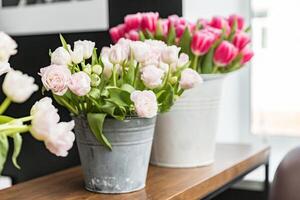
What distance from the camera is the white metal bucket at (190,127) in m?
1.22

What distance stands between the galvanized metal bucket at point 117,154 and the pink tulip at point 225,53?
28 cm

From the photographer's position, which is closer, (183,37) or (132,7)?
(183,37)

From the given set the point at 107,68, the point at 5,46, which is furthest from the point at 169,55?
the point at 5,46

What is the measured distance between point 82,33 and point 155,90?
86 centimetres

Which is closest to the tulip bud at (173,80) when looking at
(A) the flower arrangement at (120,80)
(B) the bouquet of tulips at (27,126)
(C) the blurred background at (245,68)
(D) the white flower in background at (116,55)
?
(A) the flower arrangement at (120,80)

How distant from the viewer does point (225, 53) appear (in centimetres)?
119

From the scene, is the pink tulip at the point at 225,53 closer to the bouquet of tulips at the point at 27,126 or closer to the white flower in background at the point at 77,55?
the white flower in background at the point at 77,55

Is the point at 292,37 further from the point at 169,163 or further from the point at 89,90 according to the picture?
the point at 89,90

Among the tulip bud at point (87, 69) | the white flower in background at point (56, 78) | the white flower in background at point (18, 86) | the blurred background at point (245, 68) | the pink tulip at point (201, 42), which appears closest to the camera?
the white flower in background at point (18, 86)

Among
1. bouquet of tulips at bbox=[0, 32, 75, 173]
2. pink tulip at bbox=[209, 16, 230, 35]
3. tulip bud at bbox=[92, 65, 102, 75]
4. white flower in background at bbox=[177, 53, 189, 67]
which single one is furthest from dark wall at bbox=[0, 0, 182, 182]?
bouquet of tulips at bbox=[0, 32, 75, 173]

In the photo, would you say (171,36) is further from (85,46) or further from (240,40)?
(85,46)

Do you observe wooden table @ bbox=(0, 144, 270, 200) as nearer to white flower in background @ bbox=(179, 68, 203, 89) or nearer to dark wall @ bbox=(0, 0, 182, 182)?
white flower in background @ bbox=(179, 68, 203, 89)

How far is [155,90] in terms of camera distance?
3.27ft

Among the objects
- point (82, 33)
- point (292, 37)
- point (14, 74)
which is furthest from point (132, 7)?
point (14, 74)
